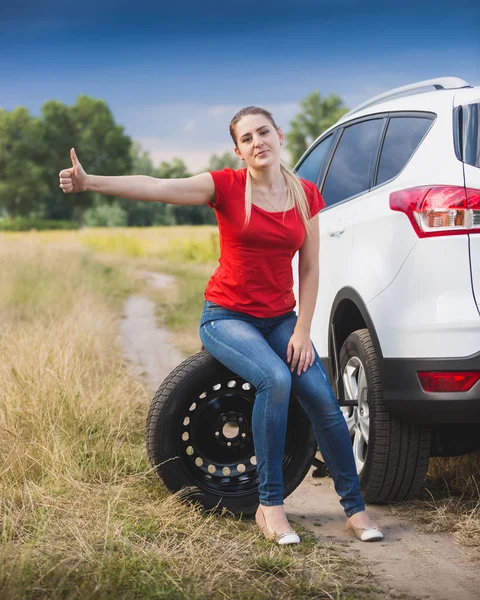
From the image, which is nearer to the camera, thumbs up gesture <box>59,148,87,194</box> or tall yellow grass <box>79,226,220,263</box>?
thumbs up gesture <box>59,148,87,194</box>

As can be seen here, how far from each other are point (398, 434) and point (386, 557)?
0.60 metres

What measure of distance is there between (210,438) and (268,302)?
741mm

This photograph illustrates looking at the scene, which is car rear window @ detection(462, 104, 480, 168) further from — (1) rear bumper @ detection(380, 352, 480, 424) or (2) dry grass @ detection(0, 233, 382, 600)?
(2) dry grass @ detection(0, 233, 382, 600)

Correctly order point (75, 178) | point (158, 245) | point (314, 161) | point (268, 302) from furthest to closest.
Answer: point (158, 245), point (314, 161), point (268, 302), point (75, 178)

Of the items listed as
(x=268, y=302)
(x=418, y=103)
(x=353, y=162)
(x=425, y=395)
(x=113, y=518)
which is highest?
(x=418, y=103)

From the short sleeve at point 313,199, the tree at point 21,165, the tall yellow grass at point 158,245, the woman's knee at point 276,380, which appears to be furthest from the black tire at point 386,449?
the tree at point 21,165

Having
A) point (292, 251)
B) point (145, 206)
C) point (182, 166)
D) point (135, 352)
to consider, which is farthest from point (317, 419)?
point (145, 206)

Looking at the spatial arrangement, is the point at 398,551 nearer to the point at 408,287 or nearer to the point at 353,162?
the point at 408,287

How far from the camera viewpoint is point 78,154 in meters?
90.2

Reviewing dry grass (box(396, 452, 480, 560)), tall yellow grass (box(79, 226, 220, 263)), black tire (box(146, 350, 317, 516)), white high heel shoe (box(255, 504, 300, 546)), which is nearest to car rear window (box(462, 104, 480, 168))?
black tire (box(146, 350, 317, 516))

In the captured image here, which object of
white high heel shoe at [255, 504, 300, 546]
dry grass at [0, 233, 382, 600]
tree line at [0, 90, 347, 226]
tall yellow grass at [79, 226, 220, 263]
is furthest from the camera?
tree line at [0, 90, 347, 226]

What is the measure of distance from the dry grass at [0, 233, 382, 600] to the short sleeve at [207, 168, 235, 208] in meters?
1.35

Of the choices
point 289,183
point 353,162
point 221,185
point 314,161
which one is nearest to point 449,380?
point 289,183

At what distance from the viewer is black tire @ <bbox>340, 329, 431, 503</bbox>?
417 cm
